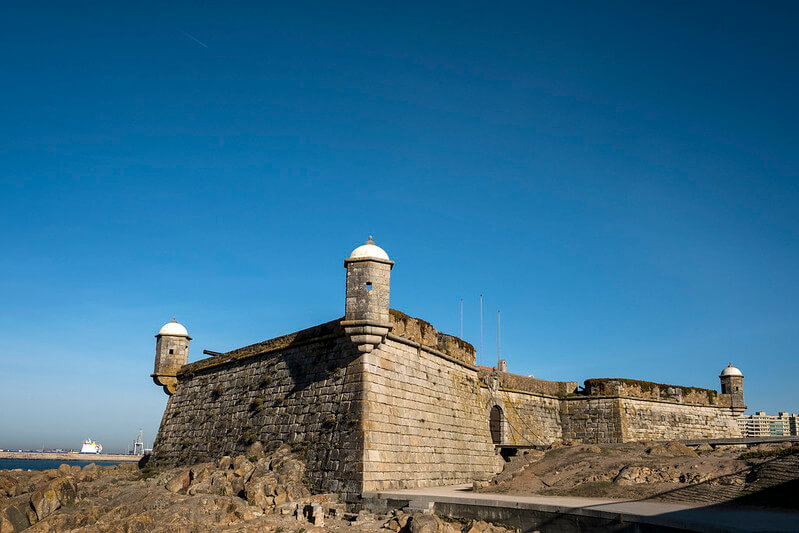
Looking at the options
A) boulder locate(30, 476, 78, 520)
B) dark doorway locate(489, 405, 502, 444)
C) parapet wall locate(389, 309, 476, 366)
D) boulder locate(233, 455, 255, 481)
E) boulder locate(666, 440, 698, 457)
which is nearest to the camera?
boulder locate(233, 455, 255, 481)

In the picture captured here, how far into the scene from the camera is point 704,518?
10.6 metres

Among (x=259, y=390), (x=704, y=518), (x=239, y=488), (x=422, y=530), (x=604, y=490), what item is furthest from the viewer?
(x=259, y=390)

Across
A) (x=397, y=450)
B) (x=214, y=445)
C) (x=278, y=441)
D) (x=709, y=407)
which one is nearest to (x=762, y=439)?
(x=709, y=407)

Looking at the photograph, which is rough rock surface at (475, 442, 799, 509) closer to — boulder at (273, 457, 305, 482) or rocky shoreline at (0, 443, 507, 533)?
rocky shoreline at (0, 443, 507, 533)

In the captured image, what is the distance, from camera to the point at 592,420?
31000 millimetres

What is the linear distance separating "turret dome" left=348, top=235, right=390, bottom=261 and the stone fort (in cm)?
4

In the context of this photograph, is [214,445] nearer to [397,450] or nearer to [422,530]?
[397,450]

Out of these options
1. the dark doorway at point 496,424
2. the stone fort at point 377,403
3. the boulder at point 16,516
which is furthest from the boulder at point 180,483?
the dark doorway at point 496,424

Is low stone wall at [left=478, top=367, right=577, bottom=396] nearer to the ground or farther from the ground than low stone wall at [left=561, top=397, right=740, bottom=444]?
farther from the ground

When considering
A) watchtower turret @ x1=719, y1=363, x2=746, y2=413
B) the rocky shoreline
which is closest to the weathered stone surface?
the rocky shoreline

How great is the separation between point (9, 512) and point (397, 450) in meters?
11.8

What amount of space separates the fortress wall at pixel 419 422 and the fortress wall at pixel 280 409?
55cm

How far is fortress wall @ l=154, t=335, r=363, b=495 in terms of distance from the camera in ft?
57.2

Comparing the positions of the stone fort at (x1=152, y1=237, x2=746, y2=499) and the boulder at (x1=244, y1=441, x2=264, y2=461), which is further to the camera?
the boulder at (x1=244, y1=441, x2=264, y2=461)
